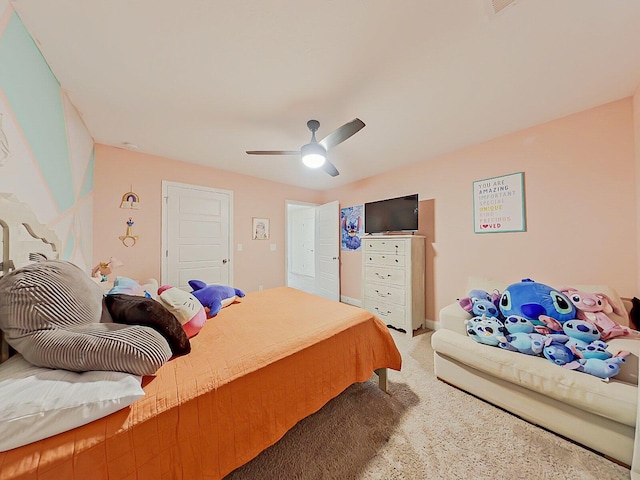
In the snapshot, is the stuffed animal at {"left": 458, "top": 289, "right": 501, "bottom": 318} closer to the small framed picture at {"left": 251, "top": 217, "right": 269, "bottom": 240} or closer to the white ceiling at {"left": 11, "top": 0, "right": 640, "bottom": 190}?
the white ceiling at {"left": 11, "top": 0, "right": 640, "bottom": 190}

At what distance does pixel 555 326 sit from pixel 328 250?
3361 mm

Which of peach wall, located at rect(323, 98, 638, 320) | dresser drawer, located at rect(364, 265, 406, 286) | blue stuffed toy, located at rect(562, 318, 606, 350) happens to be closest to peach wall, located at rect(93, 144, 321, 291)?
dresser drawer, located at rect(364, 265, 406, 286)

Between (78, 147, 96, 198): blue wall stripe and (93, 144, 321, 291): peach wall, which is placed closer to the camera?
(78, 147, 96, 198): blue wall stripe

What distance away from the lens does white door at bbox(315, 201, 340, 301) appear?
436 cm

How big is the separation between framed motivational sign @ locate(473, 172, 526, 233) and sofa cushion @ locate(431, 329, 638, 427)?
151 cm

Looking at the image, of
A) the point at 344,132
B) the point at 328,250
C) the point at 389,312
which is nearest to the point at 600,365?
the point at 389,312

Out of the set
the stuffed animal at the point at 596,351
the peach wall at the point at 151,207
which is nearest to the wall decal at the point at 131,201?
the peach wall at the point at 151,207

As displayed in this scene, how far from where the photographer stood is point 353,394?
1779 mm

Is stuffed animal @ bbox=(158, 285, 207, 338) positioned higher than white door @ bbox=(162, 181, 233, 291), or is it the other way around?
white door @ bbox=(162, 181, 233, 291)

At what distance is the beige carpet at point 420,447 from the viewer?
118 cm

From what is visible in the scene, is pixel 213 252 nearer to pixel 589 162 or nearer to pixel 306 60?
pixel 306 60

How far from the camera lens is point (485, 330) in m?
1.74

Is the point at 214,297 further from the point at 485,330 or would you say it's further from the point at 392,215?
the point at 392,215

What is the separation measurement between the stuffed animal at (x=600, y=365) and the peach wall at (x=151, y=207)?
3.81 m
